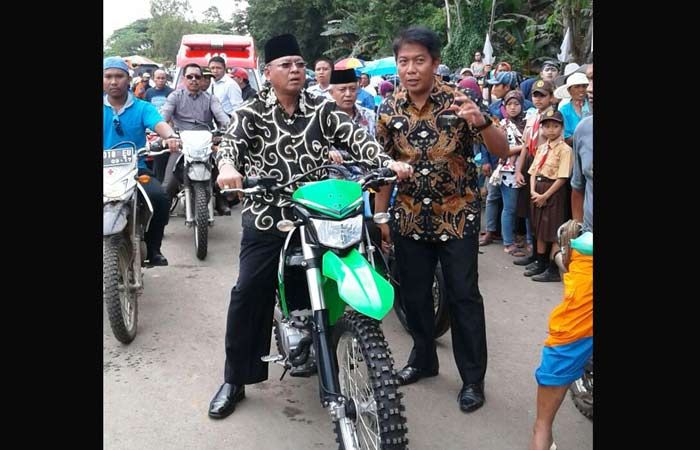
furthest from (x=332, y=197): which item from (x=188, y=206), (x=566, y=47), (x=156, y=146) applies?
(x=566, y=47)

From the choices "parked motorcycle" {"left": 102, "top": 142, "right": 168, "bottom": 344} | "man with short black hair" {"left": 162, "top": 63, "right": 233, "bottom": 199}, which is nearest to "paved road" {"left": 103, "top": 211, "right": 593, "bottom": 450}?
"parked motorcycle" {"left": 102, "top": 142, "right": 168, "bottom": 344}

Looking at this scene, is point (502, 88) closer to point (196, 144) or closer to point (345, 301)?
point (196, 144)

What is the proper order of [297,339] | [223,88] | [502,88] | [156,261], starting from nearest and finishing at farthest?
1. [297,339]
2. [156,261]
3. [502,88]
4. [223,88]

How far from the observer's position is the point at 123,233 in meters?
4.71

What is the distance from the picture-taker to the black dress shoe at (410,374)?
390 centimetres

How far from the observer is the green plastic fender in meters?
2.59

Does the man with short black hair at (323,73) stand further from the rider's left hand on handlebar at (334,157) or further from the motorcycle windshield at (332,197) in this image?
the motorcycle windshield at (332,197)

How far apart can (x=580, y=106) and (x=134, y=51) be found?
8340 cm

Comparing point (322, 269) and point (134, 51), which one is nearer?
point (322, 269)

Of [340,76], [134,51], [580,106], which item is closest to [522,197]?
[580,106]

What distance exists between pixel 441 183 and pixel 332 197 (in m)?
0.96

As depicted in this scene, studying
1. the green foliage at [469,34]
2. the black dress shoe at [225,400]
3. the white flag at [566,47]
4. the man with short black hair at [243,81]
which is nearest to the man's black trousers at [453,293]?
the black dress shoe at [225,400]
